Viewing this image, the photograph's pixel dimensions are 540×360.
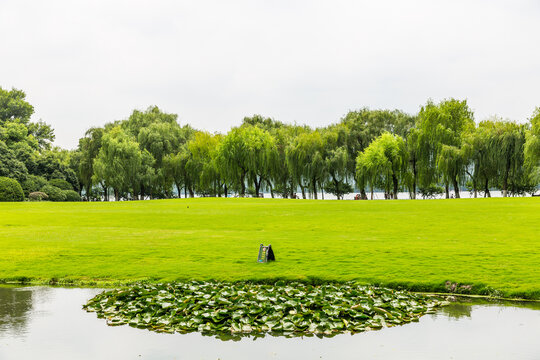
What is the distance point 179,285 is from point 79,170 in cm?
5849

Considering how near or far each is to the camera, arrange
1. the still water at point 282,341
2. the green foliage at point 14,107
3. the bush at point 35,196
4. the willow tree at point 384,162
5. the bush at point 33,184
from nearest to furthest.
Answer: the still water at point 282,341 < the bush at point 35,196 < the bush at point 33,184 < the willow tree at point 384,162 < the green foliage at point 14,107

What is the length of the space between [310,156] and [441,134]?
610 inches


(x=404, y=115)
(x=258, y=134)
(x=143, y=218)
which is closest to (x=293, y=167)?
(x=258, y=134)

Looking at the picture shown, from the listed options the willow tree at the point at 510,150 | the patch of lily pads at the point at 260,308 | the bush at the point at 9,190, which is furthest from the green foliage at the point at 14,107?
the patch of lily pads at the point at 260,308

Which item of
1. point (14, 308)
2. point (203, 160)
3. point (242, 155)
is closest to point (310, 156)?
point (242, 155)

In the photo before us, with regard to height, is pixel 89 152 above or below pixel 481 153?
above

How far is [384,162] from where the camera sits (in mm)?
53812

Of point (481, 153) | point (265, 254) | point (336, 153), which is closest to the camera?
point (265, 254)

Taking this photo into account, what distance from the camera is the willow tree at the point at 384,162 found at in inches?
2124

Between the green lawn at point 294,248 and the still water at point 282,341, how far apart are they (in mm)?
2928

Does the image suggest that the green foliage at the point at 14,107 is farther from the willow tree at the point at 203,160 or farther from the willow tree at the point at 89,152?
the willow tree at the point at 203,160

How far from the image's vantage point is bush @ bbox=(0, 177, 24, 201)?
45.8 metres

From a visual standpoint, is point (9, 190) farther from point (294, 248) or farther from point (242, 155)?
point (294, 248)

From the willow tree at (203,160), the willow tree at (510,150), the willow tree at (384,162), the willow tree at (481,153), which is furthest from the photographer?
the willow tree at (203,160)
